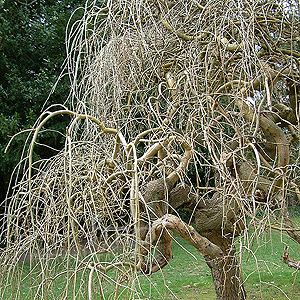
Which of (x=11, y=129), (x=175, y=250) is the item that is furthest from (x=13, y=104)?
(x=175, y=250)

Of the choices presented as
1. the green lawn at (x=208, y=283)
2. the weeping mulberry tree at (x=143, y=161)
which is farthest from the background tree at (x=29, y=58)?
the weeping mulberry tree at (x=143, y=161)

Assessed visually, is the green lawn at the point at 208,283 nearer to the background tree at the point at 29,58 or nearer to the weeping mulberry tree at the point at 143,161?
the weeping mulberry tree at the point at 143,161

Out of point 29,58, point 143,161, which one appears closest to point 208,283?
point 143,161

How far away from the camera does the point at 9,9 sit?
725 cm

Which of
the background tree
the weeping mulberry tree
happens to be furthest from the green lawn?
the background tree

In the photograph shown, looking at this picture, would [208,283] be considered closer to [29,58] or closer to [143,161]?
[143,161]

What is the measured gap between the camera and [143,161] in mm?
1953

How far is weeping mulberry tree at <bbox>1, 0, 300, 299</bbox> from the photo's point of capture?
1516mm

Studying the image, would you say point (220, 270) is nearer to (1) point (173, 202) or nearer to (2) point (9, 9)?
(1) point (173, 202)

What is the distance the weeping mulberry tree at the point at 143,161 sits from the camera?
4.97 ft

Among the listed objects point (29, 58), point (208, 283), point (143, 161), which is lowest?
point (208, 283)

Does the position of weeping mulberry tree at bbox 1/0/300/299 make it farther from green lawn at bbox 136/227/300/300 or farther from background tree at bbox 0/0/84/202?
background tree at bbox 0/0/84/202

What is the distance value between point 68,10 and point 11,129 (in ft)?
8.57

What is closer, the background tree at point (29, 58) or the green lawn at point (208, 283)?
the green lawn at point (208, 283)
